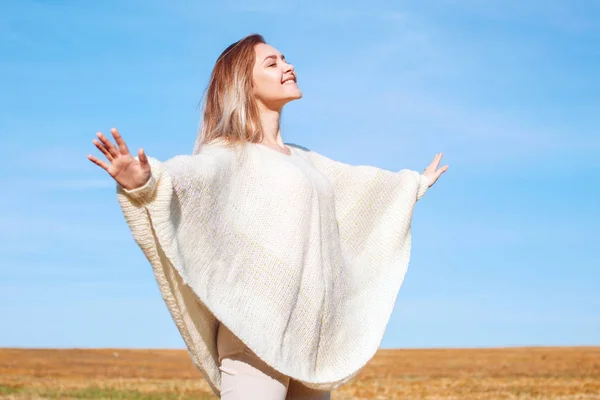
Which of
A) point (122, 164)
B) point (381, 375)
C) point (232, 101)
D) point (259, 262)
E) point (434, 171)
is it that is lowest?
point (381, 375)

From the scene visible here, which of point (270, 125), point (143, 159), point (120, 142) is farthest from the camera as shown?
point (270, 125)

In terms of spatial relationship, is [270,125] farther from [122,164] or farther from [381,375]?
[381,375]

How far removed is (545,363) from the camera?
1714 cm

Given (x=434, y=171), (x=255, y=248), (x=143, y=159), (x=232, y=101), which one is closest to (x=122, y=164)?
(x=143, y=159)

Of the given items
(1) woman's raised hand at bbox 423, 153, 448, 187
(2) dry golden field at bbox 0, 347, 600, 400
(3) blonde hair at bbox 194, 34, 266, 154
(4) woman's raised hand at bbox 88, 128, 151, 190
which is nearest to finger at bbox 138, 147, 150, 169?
(4) woman's raised hand at bbox 88, 128, 151, 190

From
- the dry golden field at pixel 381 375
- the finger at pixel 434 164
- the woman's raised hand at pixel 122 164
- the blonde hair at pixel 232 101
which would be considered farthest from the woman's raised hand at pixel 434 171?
the dry golden field at pixel 381 375

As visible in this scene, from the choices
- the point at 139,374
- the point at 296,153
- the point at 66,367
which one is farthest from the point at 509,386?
the point at 66,367

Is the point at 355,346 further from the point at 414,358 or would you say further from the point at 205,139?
the point at 414,358

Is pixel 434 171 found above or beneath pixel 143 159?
above

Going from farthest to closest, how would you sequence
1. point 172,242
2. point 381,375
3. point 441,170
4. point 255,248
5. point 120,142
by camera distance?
point 381,375
point 441,170
point 255,248
point 172,242
point 120,142

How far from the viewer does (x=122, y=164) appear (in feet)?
11.3

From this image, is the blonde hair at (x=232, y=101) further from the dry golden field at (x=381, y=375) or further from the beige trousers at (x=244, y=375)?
the dry golden field at (x=381, y=375)

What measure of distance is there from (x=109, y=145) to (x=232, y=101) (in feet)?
4.02

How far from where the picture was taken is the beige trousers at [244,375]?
4.01 m
